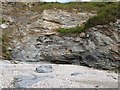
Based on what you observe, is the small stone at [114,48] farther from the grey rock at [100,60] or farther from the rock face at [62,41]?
the grey rock at [100,60]

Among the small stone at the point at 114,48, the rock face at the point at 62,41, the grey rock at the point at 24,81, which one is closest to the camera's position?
the grey rock at the point at 24,81

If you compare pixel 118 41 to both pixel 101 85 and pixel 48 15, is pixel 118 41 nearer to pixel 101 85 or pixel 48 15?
pixel 101 85

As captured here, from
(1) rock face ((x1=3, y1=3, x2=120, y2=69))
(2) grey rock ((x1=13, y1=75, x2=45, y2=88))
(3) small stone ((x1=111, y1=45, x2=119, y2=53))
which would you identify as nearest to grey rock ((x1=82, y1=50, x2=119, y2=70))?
(1) rock face ((x1=3, y1=3, x2=120, y2=69))

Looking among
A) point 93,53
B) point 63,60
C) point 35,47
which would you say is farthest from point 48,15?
point 93,53

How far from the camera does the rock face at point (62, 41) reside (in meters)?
11.6

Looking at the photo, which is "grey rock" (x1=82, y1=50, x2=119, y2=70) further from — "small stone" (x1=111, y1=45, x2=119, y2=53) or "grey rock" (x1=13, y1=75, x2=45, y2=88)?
"grey rock" (x1=13, y1=75, x2=45, y2=88)

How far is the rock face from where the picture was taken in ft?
38.0

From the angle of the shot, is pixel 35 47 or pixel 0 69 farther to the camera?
pixel 35 47

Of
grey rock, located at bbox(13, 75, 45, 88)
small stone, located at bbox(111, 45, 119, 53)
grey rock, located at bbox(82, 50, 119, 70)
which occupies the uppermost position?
grey rock, located at bbox(13, 75, 45, 88)

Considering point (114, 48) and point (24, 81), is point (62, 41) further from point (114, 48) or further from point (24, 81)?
point (24, 81)

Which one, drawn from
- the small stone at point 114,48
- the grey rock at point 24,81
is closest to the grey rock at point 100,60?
the small stone at point 114,48

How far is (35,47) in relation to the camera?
14.3 meters

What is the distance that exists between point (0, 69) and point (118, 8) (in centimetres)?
517

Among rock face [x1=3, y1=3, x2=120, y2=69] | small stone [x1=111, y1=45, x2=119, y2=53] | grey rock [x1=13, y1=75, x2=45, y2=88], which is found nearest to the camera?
grey rock [x1=13, y1=75, x2=45, y2=88]
